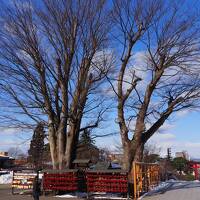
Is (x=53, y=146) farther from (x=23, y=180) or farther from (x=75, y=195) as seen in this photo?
(x=75, y=195)

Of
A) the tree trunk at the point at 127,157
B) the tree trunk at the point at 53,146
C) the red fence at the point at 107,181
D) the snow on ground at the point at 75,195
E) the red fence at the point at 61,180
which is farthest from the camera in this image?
the tree trunk at the point at 53,146

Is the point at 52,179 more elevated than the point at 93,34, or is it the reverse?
the point at 93,34

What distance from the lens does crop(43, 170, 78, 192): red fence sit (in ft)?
79.7

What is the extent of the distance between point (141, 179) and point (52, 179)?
5.27 meters

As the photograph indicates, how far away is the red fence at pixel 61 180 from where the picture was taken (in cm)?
2428

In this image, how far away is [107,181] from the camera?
898 inches

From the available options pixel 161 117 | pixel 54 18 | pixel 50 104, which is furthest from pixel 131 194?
pixel 54 18

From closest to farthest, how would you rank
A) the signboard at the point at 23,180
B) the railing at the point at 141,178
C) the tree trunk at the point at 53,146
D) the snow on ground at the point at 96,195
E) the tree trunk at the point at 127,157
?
the railing at the point at 141,178 < the snow on ground at the point at 96,195 < the tree trunk at the point at 127,157 < the signboard at the point at 23,180 < the tree trunk at the point at 53,146

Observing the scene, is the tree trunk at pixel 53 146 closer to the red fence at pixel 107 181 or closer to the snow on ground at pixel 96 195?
the snow on ground at pixel 96 195

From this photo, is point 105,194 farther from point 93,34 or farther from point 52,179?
point 93,34

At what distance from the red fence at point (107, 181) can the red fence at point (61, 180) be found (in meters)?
1.18

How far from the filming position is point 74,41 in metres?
26.0

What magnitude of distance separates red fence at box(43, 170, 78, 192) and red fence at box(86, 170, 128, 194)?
1.18 meters

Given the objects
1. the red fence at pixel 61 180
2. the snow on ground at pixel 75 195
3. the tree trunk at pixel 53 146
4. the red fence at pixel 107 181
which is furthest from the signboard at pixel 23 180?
the red fence at pixel 107 181
